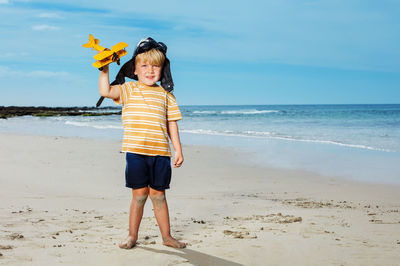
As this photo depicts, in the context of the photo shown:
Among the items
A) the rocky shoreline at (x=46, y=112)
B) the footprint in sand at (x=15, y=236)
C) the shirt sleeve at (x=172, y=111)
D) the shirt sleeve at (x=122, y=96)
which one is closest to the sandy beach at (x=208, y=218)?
the footprint in sand at (x=15, y=236)

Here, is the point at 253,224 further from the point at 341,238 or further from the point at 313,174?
the point at 313,174

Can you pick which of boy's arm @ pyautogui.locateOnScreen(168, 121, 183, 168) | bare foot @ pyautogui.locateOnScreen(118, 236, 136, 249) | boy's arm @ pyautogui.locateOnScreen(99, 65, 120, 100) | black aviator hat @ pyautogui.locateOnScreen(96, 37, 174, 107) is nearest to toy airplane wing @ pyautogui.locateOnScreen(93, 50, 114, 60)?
boy's arm @ pyautogui.locateOnScreen(99, 65, 120, 100)

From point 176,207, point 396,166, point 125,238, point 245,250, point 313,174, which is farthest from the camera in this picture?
point 396,166

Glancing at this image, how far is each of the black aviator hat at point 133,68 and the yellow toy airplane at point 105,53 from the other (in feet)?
0.59

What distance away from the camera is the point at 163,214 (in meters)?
3.99

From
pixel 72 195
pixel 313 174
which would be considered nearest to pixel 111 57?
pixel 72 195

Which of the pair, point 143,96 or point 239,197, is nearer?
point 143,96

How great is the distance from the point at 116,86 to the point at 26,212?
238 cm

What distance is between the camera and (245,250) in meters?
3.80

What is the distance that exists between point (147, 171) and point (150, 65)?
0.94 metres

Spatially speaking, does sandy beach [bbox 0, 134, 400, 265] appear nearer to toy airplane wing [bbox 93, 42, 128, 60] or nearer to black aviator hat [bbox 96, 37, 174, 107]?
black aviator hat [bbox 96, 37, 174, 107]

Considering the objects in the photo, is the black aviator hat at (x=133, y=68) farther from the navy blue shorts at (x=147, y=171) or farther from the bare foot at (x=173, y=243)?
the bare foot at (x=173, y=243)

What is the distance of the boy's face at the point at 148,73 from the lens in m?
3.88

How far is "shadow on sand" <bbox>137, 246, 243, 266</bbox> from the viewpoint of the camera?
11.5ft
